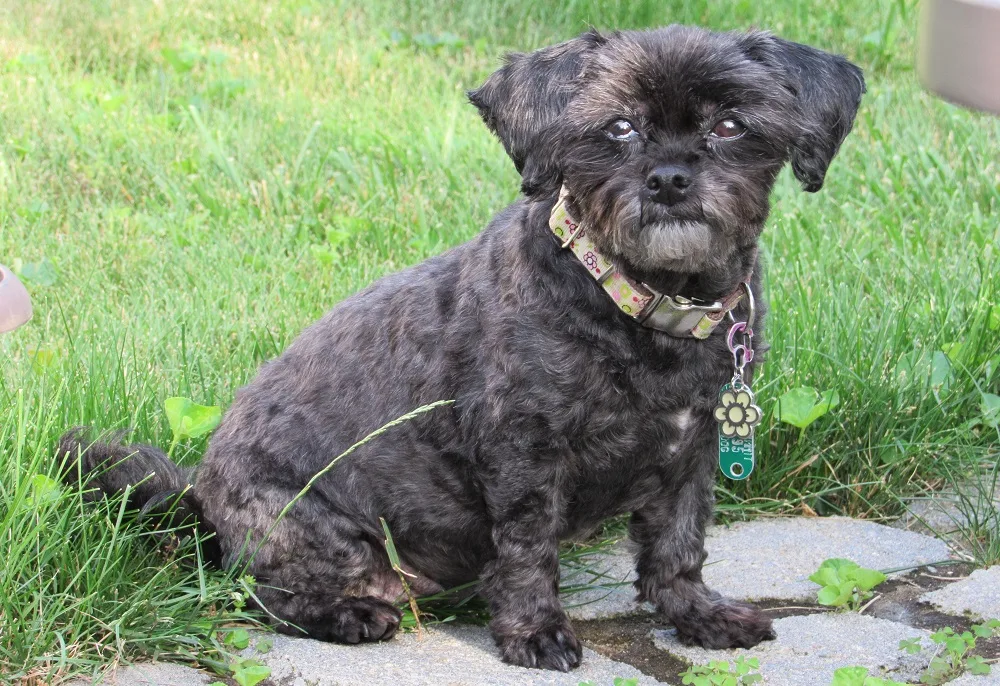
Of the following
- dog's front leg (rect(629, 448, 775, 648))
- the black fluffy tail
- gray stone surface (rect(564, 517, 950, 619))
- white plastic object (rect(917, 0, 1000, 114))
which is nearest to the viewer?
white plastic object (rect(917, 0, 1000, 114))

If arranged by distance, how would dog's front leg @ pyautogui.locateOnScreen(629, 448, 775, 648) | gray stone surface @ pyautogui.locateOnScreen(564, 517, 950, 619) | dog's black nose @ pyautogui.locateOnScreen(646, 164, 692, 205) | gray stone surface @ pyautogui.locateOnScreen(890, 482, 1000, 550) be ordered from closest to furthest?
1. dog's black nose @ pyautogui.locateOnScreen(646, 164, 692, 205)
2. dog's front leg @ pyautogui.locateOnScreen(629, 448, 775, 648)
3. gray stone surface @ pyautogui.locateOnScreen(564, 517, 950, 619)
4. gray stone surface @ pyautogui.locateOnScreen(890, 482, 1000, 550)

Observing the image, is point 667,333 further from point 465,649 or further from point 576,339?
point 465,649

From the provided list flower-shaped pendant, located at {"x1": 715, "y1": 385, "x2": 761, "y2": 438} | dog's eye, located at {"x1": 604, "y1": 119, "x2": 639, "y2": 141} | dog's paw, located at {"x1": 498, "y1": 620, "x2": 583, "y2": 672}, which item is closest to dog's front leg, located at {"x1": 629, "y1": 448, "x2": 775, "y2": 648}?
flower-shaped pendant, located at {"x1": 715, "y1": 385, "x2": 761, "y2": 438}

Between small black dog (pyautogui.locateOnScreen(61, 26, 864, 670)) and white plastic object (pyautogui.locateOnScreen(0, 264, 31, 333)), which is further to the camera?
white plastic object (pyautogui.locateOnScreen(0, 264, 31, 333))

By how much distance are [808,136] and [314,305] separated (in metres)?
2.26

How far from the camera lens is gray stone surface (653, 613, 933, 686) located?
9.43 ft

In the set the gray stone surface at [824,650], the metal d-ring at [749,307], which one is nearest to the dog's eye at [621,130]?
the metal d-ring at [749,307]

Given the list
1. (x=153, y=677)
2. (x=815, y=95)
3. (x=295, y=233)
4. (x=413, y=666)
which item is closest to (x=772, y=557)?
(x=413, y=666)

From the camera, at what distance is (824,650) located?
2982mm

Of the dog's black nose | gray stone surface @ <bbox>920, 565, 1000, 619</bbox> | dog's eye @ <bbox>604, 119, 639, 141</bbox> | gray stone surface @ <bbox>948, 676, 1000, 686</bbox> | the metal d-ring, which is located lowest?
gray stone surface @ <bbox>920, 565, 1000, 619</bbox>

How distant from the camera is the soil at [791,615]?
3.03 meters

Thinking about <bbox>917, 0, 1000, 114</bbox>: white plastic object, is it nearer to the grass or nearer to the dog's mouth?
the dog's mouth

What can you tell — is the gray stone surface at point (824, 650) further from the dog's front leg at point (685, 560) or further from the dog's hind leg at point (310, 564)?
the dog's hind leg at point (310, 564)

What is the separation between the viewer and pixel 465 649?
3.06 m
